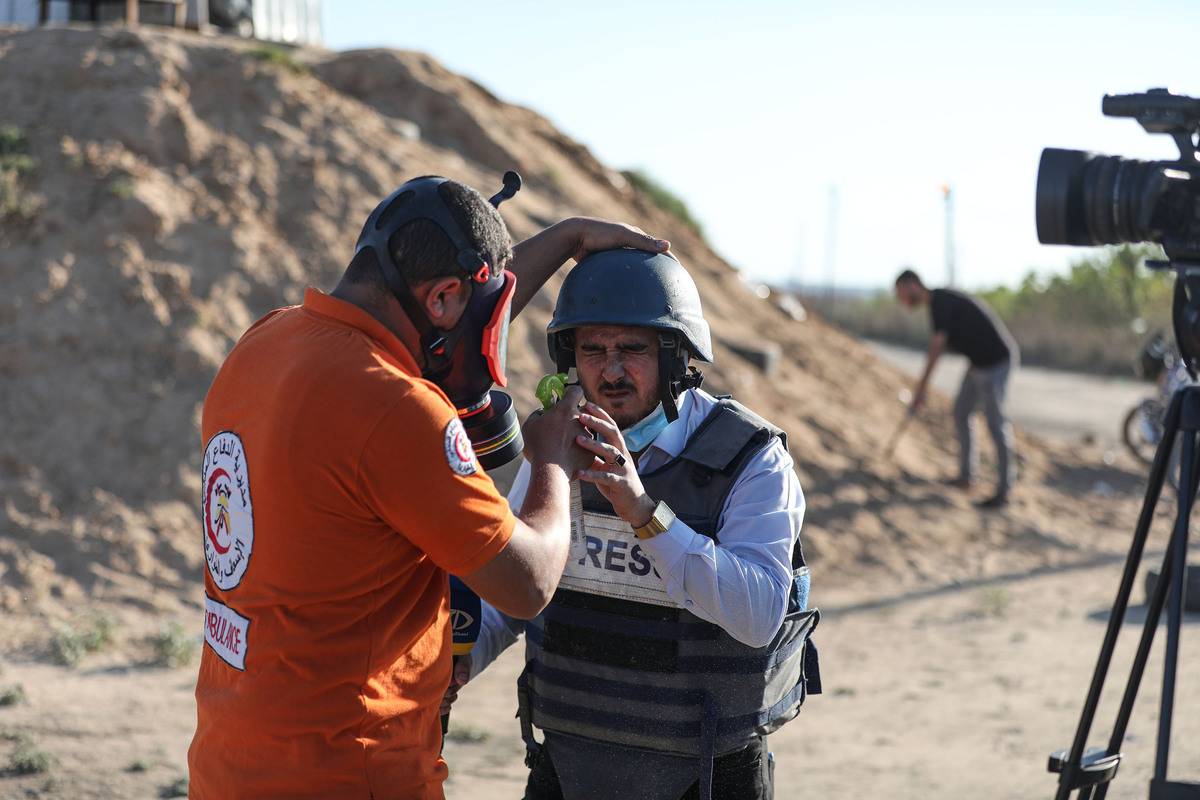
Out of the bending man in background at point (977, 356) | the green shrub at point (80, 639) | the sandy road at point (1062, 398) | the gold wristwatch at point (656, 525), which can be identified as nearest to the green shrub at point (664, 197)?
the sandy road at point (1062, 398)

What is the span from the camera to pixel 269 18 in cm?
1605

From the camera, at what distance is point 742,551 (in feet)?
8.93

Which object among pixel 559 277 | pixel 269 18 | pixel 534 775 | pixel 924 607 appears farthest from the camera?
pixel 269 18

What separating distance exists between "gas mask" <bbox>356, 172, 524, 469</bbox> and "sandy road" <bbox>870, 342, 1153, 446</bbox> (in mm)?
14829

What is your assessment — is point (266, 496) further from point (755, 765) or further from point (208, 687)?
point (755, 765)

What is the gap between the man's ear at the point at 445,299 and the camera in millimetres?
2340

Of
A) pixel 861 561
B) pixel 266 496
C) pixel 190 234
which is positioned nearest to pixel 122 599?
pixel 190 234

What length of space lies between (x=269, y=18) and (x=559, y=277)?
7.05 meters

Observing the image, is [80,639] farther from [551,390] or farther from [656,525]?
[656,525]

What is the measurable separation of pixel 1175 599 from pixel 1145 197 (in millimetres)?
855

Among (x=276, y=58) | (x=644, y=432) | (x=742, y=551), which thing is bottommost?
(x=742, y=551)

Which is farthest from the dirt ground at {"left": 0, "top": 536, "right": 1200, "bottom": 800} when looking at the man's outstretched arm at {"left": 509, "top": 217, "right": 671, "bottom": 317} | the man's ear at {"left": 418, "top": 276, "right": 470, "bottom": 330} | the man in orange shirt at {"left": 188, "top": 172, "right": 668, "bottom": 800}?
the man's ear at {"left": 418, "top": 276, "right": 470, "bottom": 330}

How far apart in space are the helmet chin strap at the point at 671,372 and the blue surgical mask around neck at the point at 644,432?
2 centimetres

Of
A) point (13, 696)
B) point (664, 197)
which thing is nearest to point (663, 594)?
point (13, 696)
